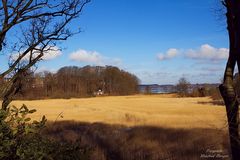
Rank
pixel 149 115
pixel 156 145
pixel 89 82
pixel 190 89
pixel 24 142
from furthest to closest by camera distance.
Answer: pixel 89 82
pixel 190 89
pixel 149 115
pixel 156 145
pixel 24 142

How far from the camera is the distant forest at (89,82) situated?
297ft

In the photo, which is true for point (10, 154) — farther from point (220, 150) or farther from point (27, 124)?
point (220, 150)

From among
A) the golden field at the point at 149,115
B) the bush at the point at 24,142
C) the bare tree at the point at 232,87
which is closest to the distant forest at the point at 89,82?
the golden field at the point at 149,115

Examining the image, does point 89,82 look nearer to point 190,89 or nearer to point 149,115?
point 190,89

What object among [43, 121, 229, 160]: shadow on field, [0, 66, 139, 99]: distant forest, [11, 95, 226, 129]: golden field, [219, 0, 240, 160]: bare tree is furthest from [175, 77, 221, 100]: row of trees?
[219, 0, 240, 160]: bare tree

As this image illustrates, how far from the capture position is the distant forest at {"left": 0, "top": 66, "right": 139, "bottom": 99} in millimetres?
90469

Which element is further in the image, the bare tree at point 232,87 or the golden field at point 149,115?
the golden field at point 149,115

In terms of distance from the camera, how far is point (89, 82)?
99.4 m

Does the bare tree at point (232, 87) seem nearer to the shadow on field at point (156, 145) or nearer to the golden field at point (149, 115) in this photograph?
the golden field at point (149, 115)

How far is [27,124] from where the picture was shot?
436 centimetres

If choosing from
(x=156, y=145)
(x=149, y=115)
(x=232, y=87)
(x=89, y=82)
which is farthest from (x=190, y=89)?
(x=232, y=87)

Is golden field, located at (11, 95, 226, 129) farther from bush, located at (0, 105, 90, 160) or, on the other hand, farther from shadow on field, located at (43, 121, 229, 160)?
bush, located at (0, 105, 90, 160)

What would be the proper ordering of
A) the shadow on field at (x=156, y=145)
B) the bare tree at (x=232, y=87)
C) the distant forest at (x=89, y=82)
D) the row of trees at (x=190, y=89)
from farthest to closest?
1. the distant forest at (x=89, y=82)
2. the row of trees at (x=190, y=89)
3. the shadow on field at (x=156, y=145)
4. the bare tree at (x=232, y=87)

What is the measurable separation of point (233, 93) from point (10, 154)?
5.33 meters
